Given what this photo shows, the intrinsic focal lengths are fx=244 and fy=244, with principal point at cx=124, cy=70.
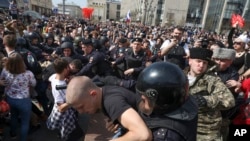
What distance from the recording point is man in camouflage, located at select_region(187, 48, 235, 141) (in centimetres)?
223

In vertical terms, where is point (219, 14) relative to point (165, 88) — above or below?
below

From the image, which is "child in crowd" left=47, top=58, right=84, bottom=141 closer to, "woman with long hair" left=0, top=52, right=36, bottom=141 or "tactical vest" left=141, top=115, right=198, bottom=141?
"woman with long hair" left=0, top=52, right=36, bottom=141

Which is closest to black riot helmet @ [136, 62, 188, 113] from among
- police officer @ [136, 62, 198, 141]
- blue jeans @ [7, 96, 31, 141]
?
police officer @ [136, 62, 198, 141]

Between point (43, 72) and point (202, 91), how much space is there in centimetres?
352

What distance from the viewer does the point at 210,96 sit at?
2.23 m

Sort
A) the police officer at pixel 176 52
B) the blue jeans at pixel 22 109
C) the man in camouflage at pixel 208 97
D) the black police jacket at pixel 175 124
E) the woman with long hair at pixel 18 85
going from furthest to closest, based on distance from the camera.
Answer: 1. the police officer at pixel 176 52
2. the blue jeans at pixel 22 109
3. the woman with long hair at pixel 18 85
4. the man in camouflage at pixel 208 97
5. the black police jacket at pixel 175 124

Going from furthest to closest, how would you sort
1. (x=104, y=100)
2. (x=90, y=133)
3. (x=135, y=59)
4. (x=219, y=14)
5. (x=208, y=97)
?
1. (x=219, y=14)
2. (x=135, y=59)
3. (x=90, y=133)
4. (x=208, y=97)
5. (x=104, y=100)

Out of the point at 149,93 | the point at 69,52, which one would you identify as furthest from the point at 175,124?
the point at 69,52

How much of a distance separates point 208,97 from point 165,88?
951mm

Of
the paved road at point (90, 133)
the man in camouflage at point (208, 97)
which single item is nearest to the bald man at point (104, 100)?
the man in camouflage at point (208, 97)

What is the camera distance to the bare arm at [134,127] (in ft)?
4.55

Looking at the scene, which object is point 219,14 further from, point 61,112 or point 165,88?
point 165,88

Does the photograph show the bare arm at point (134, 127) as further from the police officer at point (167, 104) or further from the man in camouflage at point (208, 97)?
the man in camouflage at point (208, 97)

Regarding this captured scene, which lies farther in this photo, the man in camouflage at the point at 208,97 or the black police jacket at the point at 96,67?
the black police jacket at the point at 96,67
